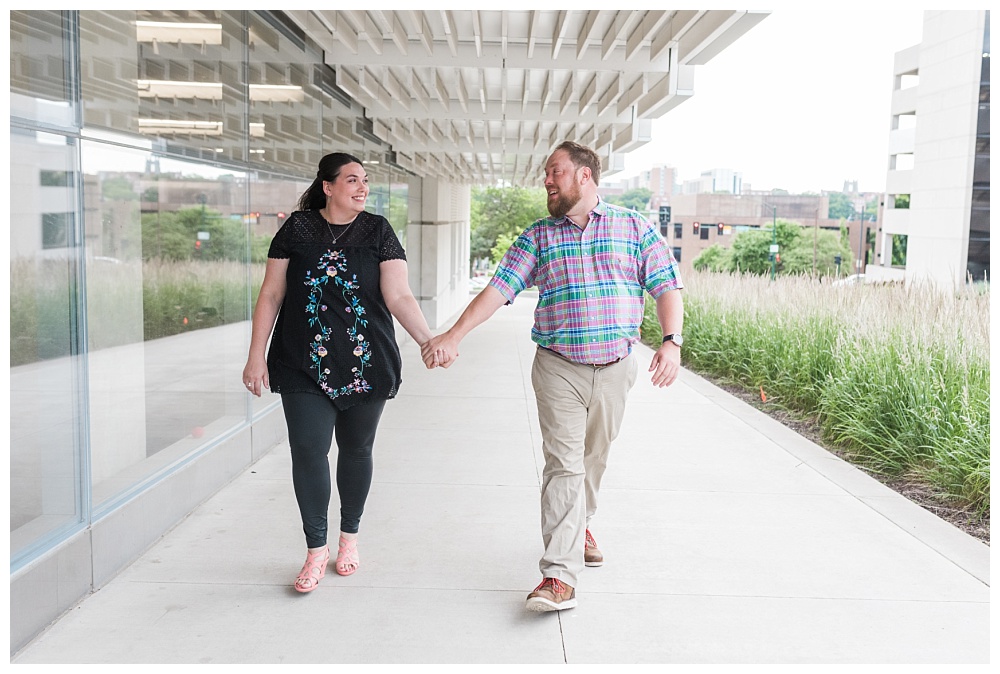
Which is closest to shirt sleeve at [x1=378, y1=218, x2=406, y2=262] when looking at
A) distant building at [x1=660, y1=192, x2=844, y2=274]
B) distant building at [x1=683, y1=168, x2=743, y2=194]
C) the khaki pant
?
the khaki pant

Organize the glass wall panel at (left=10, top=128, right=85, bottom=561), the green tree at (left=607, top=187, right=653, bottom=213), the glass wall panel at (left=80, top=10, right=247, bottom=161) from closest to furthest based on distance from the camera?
the glass wall panel at (left=10, top=128, right=85, bottom=561), the glass wall panel at (left=80, top=10, right=247, bottom=161), the green tree at (left=607, top=187, right=653, bottom=213)

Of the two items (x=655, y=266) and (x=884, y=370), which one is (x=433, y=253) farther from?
(x=655, y=266)

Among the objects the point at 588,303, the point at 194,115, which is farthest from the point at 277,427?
the point at 588,303

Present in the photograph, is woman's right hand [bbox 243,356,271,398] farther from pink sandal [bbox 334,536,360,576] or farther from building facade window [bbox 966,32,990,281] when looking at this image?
building facade window [bbox 966,32,990,281]

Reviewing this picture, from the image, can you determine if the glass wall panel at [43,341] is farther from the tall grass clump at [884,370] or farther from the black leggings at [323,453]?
the tall grass clump at [884,370]

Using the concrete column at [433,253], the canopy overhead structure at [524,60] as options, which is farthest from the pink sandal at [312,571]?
the concrete column at [433,253]

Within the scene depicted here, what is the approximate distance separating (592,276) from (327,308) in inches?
44.5

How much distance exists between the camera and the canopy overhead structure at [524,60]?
25.6ft

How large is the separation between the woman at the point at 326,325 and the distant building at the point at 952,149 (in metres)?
58.7

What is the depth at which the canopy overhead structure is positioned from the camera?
780 cm

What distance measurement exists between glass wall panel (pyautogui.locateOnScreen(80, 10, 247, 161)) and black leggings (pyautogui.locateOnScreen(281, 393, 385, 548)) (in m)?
1.59

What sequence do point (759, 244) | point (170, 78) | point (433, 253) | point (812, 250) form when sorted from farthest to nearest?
point (812, 250) → point (759, 244) → point (433, 253) → point (170, 78)

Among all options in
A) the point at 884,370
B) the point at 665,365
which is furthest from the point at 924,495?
the point at 665,365

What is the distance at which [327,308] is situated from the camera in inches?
160
